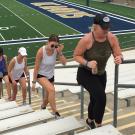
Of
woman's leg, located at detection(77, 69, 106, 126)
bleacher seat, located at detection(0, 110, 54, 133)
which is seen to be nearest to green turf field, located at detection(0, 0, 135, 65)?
bleacher seat, located at detection(0, 110, 54, 133)

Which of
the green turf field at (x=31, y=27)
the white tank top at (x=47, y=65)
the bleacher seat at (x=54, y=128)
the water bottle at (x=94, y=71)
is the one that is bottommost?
the green turf field at (x=31, y=27)

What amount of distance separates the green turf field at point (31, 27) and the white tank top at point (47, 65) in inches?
546

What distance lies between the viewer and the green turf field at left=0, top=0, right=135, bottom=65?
78.3ft

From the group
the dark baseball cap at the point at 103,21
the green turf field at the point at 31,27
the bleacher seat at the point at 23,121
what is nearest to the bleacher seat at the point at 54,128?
the bleacher seat at the point at 23,121

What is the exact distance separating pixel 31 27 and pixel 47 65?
78.5ft

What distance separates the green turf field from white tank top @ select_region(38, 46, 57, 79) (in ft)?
45.5

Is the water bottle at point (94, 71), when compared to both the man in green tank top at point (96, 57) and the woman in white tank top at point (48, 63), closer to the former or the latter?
the man in green tank top at point (96, 57)

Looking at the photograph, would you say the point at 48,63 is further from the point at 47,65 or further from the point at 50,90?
the point at 50,90

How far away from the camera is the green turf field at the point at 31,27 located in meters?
23.9

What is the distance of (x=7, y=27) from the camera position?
30.3m

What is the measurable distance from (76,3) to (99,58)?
1530 inches

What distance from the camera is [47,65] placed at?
6.46 metres

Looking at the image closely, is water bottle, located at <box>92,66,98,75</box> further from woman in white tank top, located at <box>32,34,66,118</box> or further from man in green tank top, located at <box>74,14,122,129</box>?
woman in white tank top, located at <box>32,34,66,118</box>

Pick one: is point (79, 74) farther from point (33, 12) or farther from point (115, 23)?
point (33, 12)
